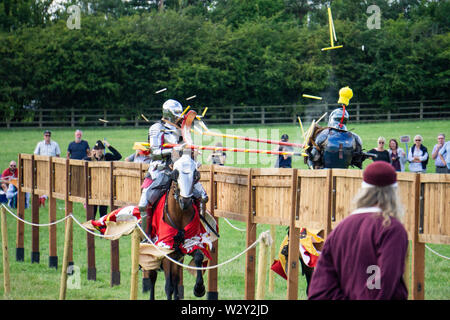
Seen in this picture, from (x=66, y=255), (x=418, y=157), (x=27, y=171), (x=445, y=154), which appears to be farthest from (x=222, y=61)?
(x=66, y=255)

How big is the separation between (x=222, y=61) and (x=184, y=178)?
31.2 meters

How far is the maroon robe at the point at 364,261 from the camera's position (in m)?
4.54

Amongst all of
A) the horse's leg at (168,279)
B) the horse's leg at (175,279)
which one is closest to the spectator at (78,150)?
the horse's leg at (168,279)

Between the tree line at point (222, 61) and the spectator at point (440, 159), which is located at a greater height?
the tree line at point (222, 61)

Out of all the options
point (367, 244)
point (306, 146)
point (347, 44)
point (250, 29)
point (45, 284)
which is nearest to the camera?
point (367, 244)

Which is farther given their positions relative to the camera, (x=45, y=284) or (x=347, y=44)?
(x=347, y=44)

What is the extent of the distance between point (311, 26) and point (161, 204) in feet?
113

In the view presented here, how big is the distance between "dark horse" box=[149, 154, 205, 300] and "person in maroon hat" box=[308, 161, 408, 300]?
4772mm

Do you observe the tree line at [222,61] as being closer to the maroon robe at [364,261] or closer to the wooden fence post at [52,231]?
the wooden fence post at [52,231]

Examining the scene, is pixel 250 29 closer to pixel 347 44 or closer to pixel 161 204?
pixel 347 44

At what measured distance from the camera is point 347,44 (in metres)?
37.4

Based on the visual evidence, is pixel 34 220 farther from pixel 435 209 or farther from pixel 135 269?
pixel 435 209

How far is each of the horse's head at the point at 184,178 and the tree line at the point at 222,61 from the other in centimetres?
2797
